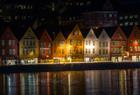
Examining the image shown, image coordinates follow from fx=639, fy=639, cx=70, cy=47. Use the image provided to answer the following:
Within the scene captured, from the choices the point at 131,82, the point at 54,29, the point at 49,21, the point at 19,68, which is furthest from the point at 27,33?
the point at 131,82

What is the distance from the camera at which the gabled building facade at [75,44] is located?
136500 mm

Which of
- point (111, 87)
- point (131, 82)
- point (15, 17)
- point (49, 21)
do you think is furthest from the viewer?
point (15, 17)

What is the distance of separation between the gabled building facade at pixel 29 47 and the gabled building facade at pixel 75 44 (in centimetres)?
738

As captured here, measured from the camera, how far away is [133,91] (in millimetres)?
66125

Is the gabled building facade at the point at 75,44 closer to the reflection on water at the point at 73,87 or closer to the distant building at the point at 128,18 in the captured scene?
the distant building at the point at 128,18

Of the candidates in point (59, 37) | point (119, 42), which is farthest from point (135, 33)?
point (59, 37)

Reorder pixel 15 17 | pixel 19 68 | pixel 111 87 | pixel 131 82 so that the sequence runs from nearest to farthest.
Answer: pixel 111 87
pixel 131 82
pixel 19 68
pixel 15 17

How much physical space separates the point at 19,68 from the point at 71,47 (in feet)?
74.4

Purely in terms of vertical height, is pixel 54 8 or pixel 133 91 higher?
pixel 54 8

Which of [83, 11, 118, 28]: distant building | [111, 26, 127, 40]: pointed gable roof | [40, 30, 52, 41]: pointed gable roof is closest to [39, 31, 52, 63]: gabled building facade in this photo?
[40, 30, 52, 41]: pointed gable roof

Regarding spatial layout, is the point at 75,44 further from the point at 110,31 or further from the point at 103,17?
the point at 103,17

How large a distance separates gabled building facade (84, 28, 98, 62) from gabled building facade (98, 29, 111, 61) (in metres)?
0.96

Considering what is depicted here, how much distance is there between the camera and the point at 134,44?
458ft

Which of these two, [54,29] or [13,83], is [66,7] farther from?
[13,83]
